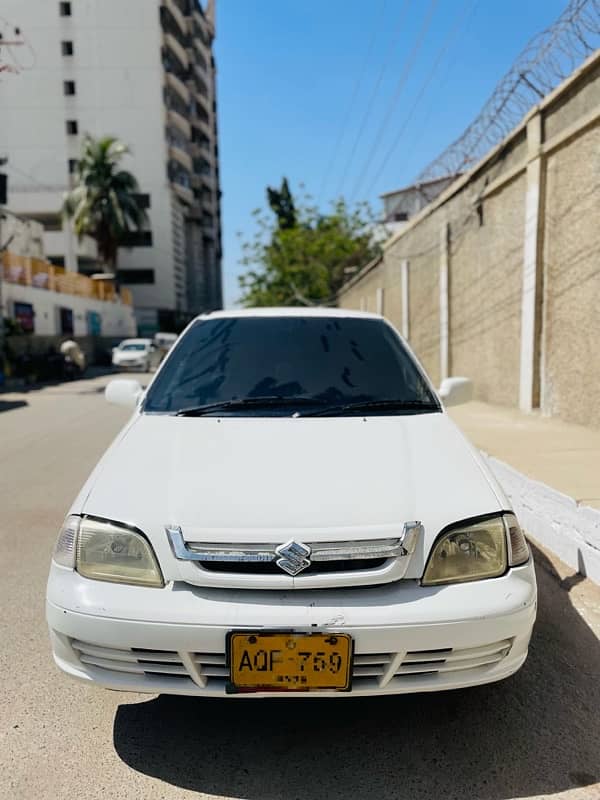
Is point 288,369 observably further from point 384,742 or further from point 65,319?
point 65,319

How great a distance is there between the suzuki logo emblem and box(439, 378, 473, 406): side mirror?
185 cm

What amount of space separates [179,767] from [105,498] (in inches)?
36.2

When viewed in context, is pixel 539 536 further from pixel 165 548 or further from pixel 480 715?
pixel 165 548

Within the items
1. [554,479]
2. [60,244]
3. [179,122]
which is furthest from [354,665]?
[179,122]

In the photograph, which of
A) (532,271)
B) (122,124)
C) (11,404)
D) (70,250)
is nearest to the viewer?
(532,271)

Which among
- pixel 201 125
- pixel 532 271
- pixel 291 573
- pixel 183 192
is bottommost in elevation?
pixel 291 573

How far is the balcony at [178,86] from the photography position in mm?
48312

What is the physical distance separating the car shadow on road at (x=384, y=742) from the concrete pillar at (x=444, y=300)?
974 cm

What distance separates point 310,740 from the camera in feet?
7.19

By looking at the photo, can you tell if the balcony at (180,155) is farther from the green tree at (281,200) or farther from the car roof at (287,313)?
the car roof at (287,313)

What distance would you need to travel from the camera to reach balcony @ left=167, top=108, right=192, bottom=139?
162ft

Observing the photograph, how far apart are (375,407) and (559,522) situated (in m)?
1.73

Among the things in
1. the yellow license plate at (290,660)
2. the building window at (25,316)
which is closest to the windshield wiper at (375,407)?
the yellow license plate at (290,660)

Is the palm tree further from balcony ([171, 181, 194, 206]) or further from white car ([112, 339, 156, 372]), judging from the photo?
white car ([112, 339, 156, 372])
